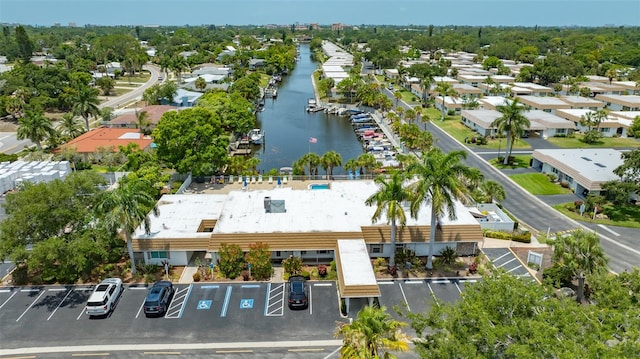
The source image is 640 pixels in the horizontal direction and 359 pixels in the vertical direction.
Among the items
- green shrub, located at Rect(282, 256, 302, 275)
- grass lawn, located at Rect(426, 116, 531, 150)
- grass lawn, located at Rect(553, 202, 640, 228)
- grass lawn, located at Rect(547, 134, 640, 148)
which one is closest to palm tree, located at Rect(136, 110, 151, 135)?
green shrub, located at Rect(282, 256, 302, 275)

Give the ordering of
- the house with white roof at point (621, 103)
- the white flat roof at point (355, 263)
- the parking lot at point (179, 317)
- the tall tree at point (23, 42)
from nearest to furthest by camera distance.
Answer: the parking lot at point (179, 317), the white flat roof at point (355, 263), the house with white roof at point (621, 103), the tall tree at point (23, 42)

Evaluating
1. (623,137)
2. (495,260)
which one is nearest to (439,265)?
(495,260)

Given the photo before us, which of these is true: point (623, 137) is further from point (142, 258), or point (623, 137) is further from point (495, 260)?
point (142, 258)

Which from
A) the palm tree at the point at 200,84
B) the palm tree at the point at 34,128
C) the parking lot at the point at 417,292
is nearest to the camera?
the parking lot at the point at 417,292

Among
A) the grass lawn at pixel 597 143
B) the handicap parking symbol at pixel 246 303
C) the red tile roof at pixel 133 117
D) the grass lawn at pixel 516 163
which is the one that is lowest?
the handicap parking symbol at pixel 246 303

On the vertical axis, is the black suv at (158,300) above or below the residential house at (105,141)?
below

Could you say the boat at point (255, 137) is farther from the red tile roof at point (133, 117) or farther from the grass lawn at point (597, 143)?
the grass lawn at point (597, 143)

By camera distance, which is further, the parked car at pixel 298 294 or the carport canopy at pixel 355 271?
the parked car at pixel 298 294

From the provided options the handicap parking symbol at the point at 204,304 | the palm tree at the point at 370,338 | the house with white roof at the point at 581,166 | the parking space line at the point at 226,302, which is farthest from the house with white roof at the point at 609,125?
the handicap parking symbol at the point at 204,304
